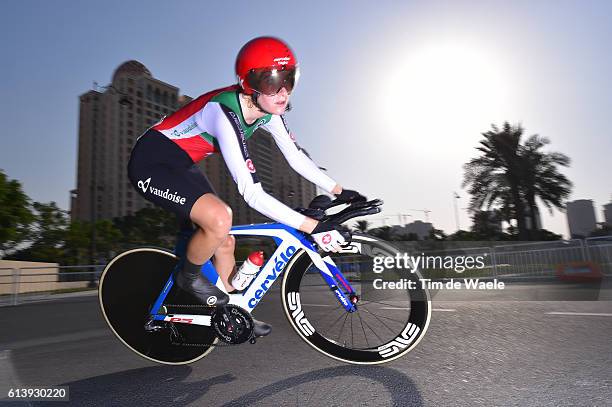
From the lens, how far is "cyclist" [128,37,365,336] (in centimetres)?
245

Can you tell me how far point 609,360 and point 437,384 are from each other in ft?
4.05

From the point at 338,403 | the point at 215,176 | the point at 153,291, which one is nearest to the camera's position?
the point at 338,403

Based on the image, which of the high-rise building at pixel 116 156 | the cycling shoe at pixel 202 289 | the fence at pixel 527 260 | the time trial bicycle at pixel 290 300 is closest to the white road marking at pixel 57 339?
the time trial bicycle at pixel 290 300

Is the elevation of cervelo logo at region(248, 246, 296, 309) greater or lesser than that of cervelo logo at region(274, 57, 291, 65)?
lesser

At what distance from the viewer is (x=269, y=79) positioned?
2549mm

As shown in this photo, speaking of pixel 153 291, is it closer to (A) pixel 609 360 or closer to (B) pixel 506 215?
(A) pixel 609 360

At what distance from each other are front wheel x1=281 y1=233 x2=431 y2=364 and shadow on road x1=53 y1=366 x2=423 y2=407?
0.46 feet

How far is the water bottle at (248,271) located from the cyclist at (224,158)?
9 centimetres

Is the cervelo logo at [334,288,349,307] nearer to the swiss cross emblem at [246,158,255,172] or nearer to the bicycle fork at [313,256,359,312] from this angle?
the bicycle fork at [313,256,359,312]

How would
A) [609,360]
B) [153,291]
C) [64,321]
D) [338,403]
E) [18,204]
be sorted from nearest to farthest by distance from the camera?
[338,403], [609,360], [153,291], [64,321], [18,204]

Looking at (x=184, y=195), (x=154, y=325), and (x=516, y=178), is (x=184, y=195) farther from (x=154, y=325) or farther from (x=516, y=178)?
(x=516, y=178)

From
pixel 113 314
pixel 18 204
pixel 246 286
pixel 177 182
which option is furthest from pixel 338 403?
pixel 18 204

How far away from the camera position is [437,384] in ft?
7.46

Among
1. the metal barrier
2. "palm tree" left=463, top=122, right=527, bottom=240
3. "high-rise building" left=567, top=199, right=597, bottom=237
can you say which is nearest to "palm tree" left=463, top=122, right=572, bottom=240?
"palm tree" left=463, top=122, right=527, bottom=240
